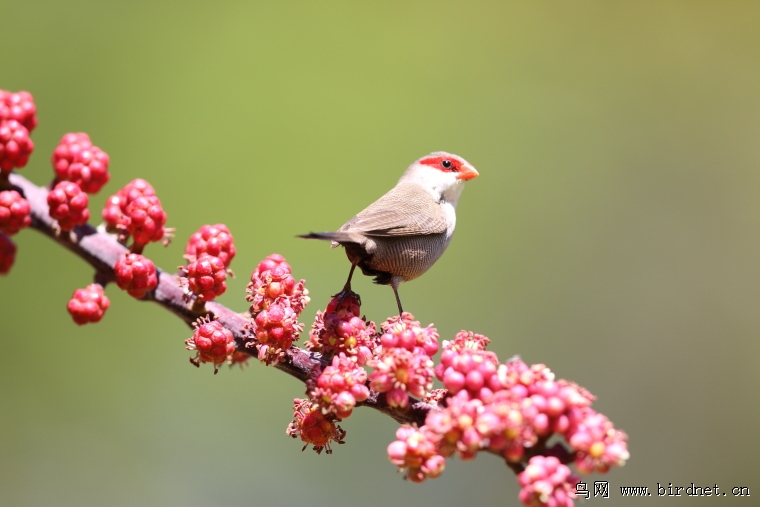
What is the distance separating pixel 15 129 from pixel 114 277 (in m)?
0.70

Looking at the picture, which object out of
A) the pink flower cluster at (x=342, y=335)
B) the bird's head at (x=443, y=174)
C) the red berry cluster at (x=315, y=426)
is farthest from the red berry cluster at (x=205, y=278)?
the bird's head at (x=443, y=174)

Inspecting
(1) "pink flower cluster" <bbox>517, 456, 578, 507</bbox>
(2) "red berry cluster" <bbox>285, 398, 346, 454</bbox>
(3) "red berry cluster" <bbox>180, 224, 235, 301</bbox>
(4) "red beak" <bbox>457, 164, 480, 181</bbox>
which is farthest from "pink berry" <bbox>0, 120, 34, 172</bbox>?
(4) "red beak" <bbox>457, 164, 480, 181</bbox>

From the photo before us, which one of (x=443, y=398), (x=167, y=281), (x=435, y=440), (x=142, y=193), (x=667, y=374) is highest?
(x=667, y=374)

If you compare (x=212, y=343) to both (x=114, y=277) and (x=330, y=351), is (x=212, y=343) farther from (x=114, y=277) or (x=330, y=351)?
(x=114, y=277)

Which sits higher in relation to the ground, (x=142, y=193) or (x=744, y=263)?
(x=744, y=263)

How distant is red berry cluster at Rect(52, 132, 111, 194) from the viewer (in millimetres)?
2816

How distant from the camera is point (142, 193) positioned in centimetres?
278

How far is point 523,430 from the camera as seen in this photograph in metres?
1.85

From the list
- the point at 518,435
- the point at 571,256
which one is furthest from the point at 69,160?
the point at 571,256

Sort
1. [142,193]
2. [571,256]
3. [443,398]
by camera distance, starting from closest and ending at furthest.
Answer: [443,398] → [142,193] → [571,256]

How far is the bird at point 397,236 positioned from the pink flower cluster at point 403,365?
0.36m

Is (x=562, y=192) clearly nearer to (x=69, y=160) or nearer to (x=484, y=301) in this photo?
(x=484, y=301)

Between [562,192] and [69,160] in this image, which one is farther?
[562,192]

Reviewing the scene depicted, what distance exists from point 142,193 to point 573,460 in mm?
1896
